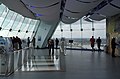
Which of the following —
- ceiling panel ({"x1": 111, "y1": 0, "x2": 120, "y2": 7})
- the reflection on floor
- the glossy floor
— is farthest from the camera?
ceiling panel ({"x1": 111, "y1": 0, "x2": 120, "y2": 7})

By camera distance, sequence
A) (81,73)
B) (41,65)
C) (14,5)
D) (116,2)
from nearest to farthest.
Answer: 1. (81,73)
2. (41,65)
3. (116,2)
4. (14,5)

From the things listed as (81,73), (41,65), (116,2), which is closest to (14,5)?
(41,65)

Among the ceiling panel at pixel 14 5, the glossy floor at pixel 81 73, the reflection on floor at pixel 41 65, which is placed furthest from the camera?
the ceiling panel at pixel 14 5

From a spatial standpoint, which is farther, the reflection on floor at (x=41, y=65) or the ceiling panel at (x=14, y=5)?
the ceiling panel at (x=14, y=5)

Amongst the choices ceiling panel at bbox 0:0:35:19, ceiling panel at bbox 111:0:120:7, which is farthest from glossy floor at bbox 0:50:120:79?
ceiling panel at bbox 0:0:35:19

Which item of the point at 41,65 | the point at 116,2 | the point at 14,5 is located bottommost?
the point at 41,65

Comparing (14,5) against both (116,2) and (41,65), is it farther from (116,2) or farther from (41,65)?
(116,2)

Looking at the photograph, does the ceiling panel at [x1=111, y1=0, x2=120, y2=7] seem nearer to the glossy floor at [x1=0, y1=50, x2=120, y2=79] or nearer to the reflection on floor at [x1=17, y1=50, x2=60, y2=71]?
the glossy floor at [x1=0, y1=50, x2=120, y2=79]

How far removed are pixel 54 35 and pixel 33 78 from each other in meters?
37.8

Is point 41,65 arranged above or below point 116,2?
below

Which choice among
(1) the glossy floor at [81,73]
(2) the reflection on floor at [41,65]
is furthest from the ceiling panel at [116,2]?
(2) the reflection on floor at [41,65]

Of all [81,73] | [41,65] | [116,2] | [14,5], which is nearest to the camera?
[81,73]

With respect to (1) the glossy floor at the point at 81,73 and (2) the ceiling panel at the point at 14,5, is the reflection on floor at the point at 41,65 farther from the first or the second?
(2) the ceiling panel at the point at 14,5

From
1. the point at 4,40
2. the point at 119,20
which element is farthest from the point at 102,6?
the point at 4,40
